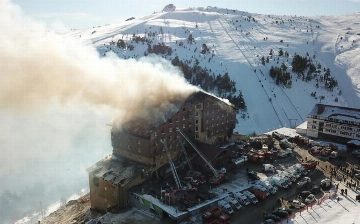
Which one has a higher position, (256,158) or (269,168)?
(256,158)

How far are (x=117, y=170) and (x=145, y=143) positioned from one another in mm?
4455

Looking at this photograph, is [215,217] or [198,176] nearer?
[215,217]

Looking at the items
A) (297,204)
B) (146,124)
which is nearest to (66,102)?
(146,124)

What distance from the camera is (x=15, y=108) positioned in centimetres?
4262

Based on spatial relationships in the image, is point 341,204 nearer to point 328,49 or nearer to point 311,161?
point 311,161

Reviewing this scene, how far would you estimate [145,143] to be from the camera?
143 feet

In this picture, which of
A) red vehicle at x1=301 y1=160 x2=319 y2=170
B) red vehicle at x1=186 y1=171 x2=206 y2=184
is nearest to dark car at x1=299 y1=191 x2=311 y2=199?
red vehicle at x1=301 y1=160 x2=319 y2=170

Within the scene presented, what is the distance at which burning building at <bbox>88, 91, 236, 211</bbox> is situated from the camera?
136 feet

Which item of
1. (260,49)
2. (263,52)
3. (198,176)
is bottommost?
(198,176)

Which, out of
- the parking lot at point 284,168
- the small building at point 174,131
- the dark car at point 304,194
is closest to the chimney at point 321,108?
the parking lot at point 284,168

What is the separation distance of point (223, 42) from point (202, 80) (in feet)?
163

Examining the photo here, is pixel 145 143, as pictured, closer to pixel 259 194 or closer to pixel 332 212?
pixel 259 194

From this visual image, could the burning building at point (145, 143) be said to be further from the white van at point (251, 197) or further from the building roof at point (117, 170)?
the white van at point (251, 197)

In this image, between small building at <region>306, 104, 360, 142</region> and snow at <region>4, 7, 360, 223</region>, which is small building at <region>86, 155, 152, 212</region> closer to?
snow at <region>4, 7, 360, 223</region>
